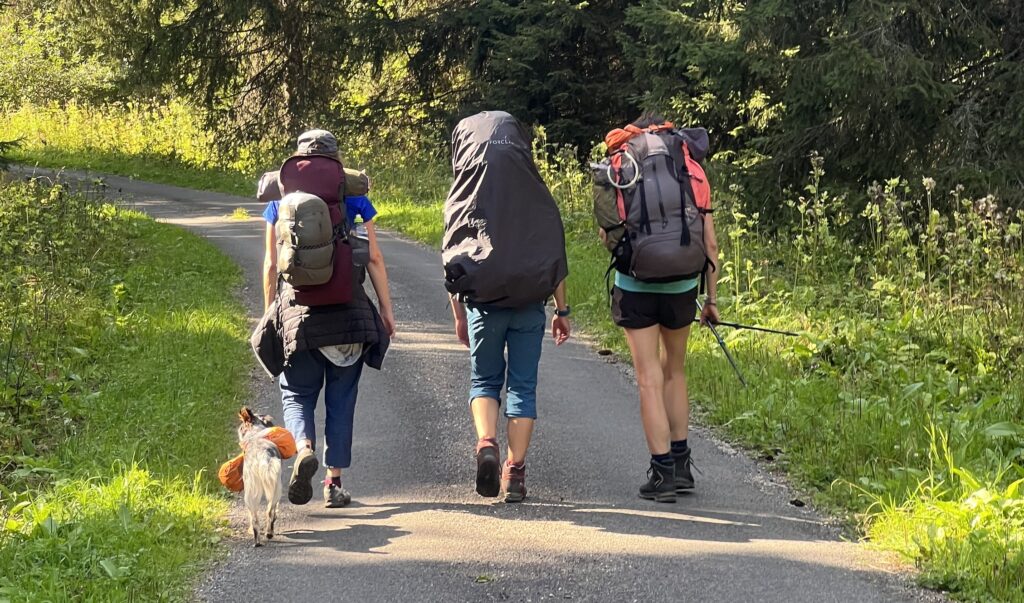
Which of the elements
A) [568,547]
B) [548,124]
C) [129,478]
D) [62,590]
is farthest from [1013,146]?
[548,124]

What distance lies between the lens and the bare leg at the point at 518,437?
230 inches

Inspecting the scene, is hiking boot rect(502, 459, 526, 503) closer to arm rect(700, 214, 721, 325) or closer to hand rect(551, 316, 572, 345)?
hand rect(551, 316, 572, 345)

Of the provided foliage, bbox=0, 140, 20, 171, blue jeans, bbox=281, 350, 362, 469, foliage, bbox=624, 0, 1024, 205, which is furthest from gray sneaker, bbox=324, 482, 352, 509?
foliage, bbox=0, 140, 20, 171

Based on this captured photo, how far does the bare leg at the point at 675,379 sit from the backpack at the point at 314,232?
1.72m

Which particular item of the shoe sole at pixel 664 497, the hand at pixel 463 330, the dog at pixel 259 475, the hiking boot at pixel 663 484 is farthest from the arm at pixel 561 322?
the dog at pixel 259 475

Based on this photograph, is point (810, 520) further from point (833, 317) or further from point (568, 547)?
point (833, 317)

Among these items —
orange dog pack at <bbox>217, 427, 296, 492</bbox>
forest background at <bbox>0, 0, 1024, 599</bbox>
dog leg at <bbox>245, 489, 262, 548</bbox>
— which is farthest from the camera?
forest background at <bbox>0, 0, 1024, 599</bbox>

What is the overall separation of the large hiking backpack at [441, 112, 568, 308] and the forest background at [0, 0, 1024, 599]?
1992 millimetres

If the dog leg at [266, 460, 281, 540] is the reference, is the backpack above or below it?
above

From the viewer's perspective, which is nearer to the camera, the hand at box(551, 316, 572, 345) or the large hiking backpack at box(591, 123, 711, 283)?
the large hiking backpack at box(591, 123, 711, 283)

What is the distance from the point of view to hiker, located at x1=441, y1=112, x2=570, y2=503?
5605 mm

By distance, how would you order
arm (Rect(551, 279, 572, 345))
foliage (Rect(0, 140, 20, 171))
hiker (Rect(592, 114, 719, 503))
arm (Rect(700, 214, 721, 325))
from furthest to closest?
foliage (Rect(0, 140, 20, 171)), arm (Rect(551, 279, 572, 345)), arm (Rect(700, 214, 721, 325)), hiker (Rect(592, 114, 719, 503))

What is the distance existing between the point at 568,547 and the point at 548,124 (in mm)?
15629

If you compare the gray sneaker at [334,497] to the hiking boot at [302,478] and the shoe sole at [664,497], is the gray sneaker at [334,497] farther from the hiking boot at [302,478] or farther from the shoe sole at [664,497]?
the shoe sole at [664,497]
